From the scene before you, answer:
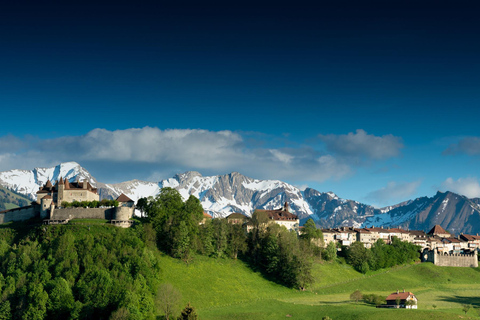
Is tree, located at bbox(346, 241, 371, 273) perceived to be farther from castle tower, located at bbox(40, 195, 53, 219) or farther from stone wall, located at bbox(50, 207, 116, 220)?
castle tower, located at bbox(40, 195, 53, 219)

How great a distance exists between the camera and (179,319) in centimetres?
9956

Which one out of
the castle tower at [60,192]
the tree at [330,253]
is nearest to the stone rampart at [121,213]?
the castle tower at [60,192]

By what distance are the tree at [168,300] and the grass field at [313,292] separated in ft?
20.0

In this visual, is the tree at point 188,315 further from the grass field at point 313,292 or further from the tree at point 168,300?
the grass field at point 313,292

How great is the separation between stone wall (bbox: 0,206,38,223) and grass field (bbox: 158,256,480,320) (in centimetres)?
4687

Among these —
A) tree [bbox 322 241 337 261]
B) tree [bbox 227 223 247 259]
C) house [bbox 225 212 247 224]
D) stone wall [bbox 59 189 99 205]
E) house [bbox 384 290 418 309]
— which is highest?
stone wall [bbox 59 189 99 205]

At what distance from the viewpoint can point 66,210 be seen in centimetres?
14212

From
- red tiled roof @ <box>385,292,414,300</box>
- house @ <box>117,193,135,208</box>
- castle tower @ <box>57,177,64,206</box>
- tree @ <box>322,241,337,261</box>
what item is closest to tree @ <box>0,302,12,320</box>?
castle tower @ <box>57,177,64,206</box>

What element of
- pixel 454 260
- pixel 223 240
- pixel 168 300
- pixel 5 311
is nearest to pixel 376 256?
pixel 454 260

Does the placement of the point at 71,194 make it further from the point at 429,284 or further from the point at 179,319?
the point at 429,284

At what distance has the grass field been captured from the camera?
110m

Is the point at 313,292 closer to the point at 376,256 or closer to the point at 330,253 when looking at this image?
the point at 330,253

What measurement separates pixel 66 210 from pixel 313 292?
76189 mm

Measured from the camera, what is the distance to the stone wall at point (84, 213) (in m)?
141
